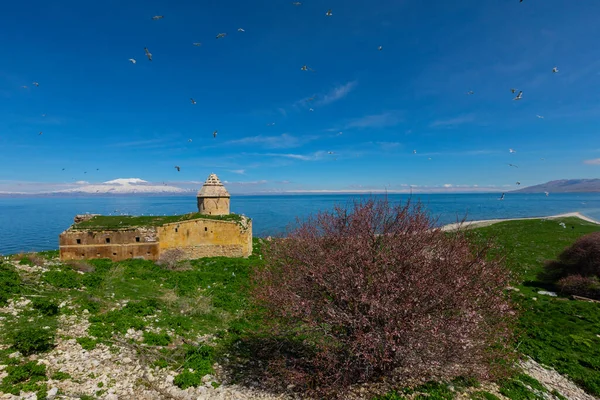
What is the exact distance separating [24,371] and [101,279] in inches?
381

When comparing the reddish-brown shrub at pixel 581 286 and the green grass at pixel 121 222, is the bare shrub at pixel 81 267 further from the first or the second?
the reddish-brown shrub at pixel 581 286

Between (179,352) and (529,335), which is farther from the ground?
(179,352)

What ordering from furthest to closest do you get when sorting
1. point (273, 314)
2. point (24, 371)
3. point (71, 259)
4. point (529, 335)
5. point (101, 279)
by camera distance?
point (71, 259)
point (101, 279)
point (529, 335)
point (273, 314)
point (24, 371)

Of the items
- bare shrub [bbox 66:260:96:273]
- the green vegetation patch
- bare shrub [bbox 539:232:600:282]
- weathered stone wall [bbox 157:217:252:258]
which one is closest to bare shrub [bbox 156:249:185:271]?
weathered stone wall [bbox 157:217:252:258]

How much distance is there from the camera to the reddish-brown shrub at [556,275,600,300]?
712 inches

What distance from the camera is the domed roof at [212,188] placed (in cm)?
2903

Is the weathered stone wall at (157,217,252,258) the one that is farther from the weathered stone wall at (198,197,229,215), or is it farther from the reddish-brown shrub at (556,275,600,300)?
the reddish-brown shrub at (556,275,600,300)

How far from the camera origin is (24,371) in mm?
6945

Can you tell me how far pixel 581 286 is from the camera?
1869 cm

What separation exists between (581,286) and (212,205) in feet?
102

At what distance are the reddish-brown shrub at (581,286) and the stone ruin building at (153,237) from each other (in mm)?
25131

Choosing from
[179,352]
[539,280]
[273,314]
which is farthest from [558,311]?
[179,352]

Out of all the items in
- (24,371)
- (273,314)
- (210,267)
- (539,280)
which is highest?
(273,314)

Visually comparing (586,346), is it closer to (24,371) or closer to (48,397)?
(48,397)
